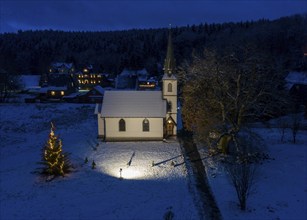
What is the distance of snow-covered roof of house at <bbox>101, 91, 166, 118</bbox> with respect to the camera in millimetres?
32781

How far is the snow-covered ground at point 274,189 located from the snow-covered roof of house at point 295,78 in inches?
831

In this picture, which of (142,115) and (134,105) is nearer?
(142,115)

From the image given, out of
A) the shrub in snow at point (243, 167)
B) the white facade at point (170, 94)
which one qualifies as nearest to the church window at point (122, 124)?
the white facade at point (170, 94)

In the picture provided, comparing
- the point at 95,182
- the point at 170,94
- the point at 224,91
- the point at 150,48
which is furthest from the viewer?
the point at 150,48

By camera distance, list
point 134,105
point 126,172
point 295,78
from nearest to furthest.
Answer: point 126,172, point 134,105, point 295,78

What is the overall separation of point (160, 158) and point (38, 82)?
216ft

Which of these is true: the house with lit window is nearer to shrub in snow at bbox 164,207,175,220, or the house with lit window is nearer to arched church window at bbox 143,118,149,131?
arched church window at bbox 143,118,149,131

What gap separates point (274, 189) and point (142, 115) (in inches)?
636

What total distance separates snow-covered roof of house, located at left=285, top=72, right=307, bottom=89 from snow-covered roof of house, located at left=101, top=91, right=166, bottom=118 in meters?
24.9

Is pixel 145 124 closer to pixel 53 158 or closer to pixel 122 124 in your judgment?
pixel 122 124

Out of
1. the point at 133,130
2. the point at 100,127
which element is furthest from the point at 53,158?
the point at 133,130

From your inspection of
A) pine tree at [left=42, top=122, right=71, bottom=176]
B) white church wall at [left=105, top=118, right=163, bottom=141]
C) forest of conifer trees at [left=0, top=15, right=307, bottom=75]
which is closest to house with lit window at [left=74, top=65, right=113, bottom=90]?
forest of conifer trees at [left=0, top=15, right=307, bottom=75]

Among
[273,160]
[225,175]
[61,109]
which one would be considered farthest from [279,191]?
[61,109]

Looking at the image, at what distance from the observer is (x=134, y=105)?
33.5 meters
